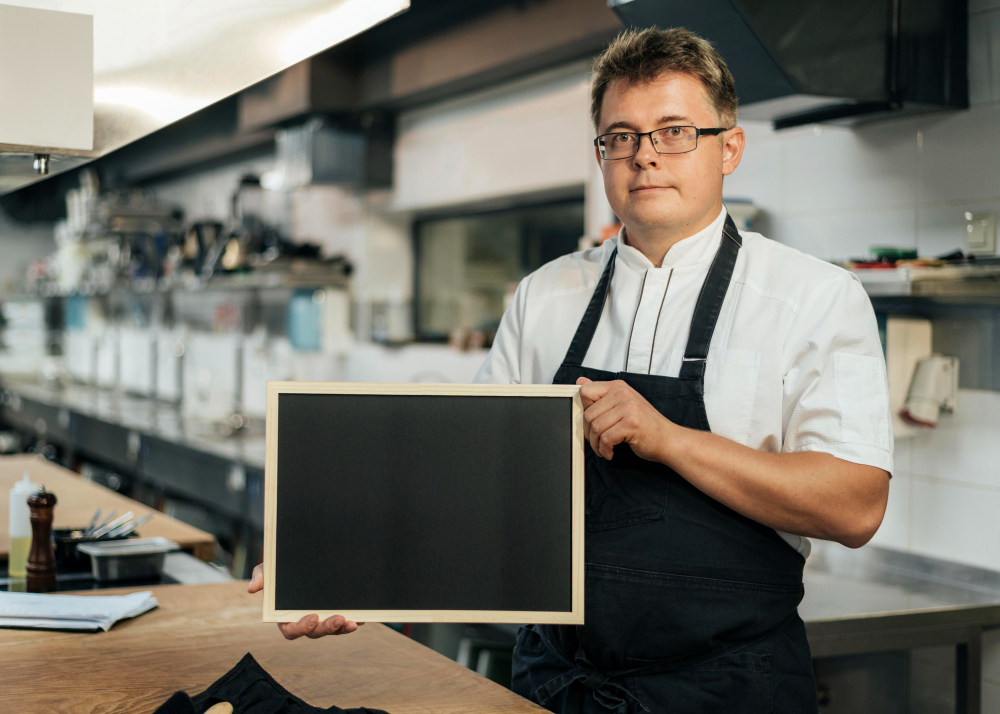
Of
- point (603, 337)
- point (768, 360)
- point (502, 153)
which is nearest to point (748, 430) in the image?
point (768, 360)

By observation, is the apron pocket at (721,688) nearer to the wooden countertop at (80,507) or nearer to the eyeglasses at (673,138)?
the eyeglasses at (673,138)

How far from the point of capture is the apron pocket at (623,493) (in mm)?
1406

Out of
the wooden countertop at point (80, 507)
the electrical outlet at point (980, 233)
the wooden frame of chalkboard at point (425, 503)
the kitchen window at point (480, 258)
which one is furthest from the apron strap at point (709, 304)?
the kitchen window at point (480, 258)

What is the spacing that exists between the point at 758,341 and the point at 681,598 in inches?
15.8

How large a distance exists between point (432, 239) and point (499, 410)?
3.80 m

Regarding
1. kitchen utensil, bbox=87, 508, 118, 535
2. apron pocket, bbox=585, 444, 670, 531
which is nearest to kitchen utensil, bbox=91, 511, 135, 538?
kitchen utensil, bbox=87, 508, 118, 535

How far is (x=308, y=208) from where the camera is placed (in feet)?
18.8

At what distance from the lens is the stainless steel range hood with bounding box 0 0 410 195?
137 cm

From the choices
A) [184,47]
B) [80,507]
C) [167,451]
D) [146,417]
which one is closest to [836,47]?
[184,47]

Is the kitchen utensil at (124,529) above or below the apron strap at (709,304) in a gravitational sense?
below

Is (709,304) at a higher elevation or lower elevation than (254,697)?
higher

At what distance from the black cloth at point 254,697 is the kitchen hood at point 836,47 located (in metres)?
1.73

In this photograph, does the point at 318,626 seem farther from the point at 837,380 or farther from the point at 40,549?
the point at 40,549

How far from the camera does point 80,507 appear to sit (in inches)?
115
